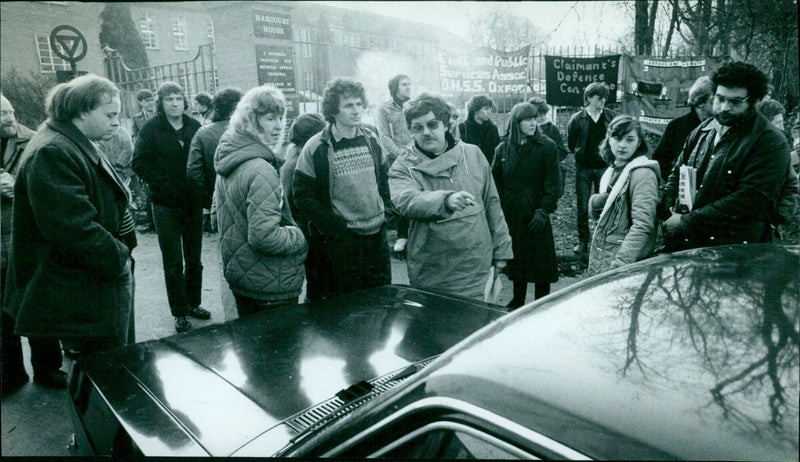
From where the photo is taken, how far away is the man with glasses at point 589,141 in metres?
6.21

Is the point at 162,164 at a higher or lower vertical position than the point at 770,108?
lower

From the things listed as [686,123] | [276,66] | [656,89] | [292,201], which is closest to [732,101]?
[686,123]

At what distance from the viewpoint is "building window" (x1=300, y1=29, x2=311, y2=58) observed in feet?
26.9

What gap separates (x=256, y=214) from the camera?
297cm

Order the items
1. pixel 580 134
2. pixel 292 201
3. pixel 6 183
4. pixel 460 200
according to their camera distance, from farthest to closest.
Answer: pixel 580 134 < pixel 292 201 < pixel 6 183 < pixel 460 200

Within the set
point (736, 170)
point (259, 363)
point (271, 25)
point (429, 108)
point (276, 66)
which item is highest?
point (271, 25)

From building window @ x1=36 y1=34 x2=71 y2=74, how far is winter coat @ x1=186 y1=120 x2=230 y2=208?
0.98 meters

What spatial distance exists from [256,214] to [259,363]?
0.96 metres

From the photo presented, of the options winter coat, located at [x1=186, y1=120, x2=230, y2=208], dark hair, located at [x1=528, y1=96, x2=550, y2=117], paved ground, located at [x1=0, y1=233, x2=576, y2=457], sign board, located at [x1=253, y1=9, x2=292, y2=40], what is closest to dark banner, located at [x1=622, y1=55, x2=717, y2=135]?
dark hair, located at [x1=528, y1=96, x2=550, y2=117]

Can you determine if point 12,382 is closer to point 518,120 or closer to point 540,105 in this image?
point 518,120

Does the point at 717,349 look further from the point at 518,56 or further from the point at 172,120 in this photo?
the point at 518,56

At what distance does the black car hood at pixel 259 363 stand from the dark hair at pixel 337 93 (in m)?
1.30

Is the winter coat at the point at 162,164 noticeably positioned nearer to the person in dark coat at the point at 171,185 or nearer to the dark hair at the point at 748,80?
the person in dark coat at the point at 171,185

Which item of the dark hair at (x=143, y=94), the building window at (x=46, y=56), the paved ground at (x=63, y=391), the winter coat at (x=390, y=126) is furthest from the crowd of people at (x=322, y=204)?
the dark hair at (x=143, y=94)
